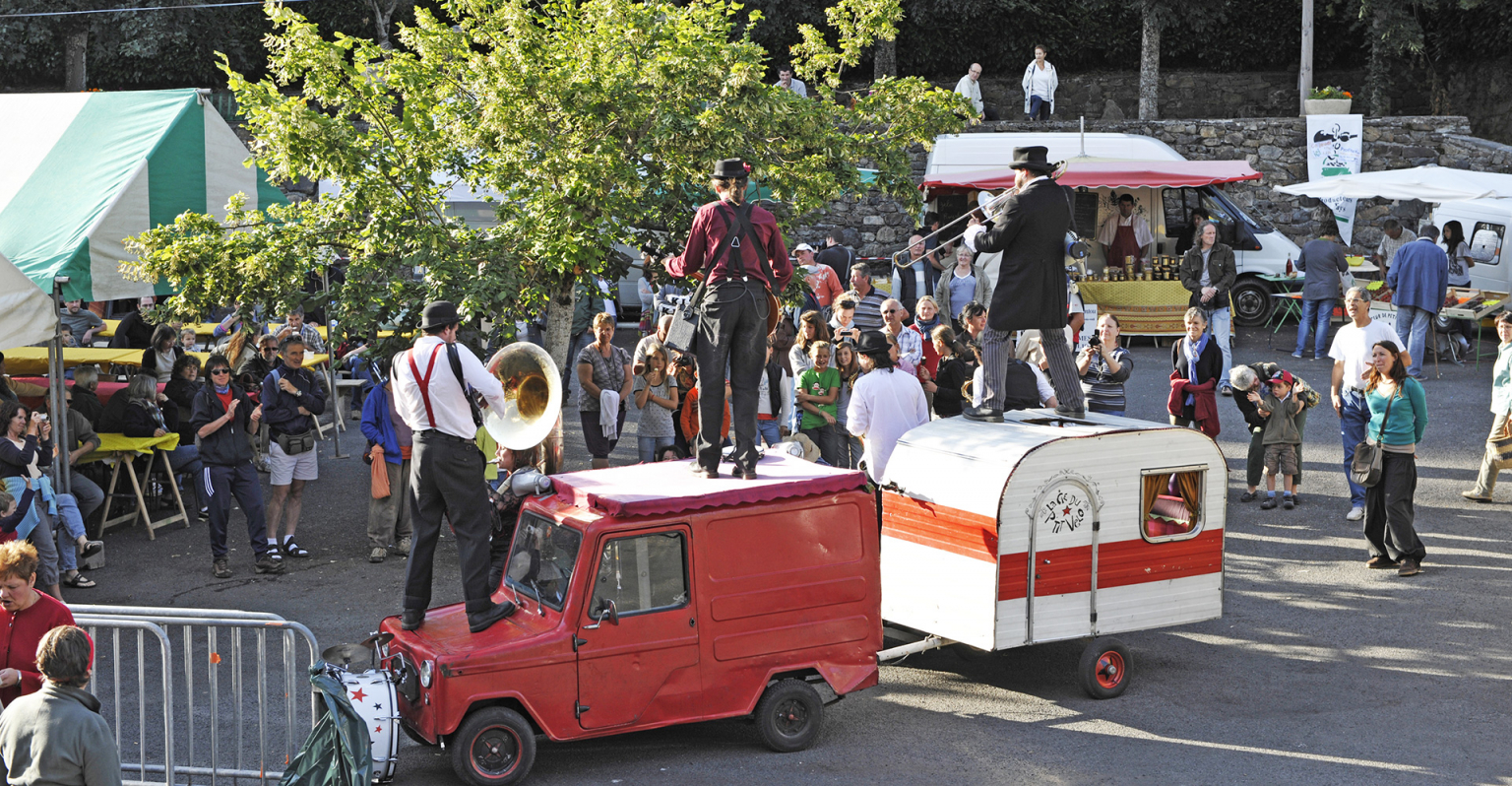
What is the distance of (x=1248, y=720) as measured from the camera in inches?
317

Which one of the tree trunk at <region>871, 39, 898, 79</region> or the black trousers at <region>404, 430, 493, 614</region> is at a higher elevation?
the tree trunk at <region>871, 39, 898, 79</region>

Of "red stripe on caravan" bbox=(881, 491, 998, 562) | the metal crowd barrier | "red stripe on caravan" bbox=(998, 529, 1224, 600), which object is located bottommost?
the metal crowd barrier

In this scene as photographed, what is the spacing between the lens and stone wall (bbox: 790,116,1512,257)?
1015 inches

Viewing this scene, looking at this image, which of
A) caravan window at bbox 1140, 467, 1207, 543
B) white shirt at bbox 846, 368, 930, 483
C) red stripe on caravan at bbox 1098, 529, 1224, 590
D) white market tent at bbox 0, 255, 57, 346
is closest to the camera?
red stripe on caravan at bbox 1098, 529, 1224, 590

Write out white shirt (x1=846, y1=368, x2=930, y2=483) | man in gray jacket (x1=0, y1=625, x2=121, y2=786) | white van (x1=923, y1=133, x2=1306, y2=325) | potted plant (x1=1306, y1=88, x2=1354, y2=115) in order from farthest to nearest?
potted plant (x1=1306, y1=88, x2=1354, y2=115), white van (x1=923, y1=133, x2=1306, y2=325), white shirt (x1=846, y1=368, x2=930, y2=483), man in gray jacket (x1=0, y1=625, x2=121, y2=786)

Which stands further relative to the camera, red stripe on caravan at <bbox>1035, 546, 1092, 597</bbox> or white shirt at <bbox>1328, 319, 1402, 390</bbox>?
white shirt at <bbox>1328, 319, 1402, 390</bbox>

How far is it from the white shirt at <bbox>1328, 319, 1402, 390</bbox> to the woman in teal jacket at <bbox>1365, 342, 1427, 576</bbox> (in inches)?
33.9

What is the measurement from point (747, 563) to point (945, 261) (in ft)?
45.0

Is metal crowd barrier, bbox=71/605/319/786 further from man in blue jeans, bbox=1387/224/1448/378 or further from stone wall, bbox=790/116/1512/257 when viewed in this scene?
stone wall, bbox=790/116/1512/257

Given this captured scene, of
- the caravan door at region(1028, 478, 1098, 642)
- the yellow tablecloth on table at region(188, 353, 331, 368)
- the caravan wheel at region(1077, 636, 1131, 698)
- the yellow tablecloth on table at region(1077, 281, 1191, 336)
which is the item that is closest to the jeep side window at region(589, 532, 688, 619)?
the caravan door at region(1028, 478, 1098, 642)

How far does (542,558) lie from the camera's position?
24.6 ft

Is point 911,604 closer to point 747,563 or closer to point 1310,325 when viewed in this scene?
point 747,563

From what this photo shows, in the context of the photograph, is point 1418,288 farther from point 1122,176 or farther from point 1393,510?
point 1393,510

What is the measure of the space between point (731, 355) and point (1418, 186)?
632 inches
